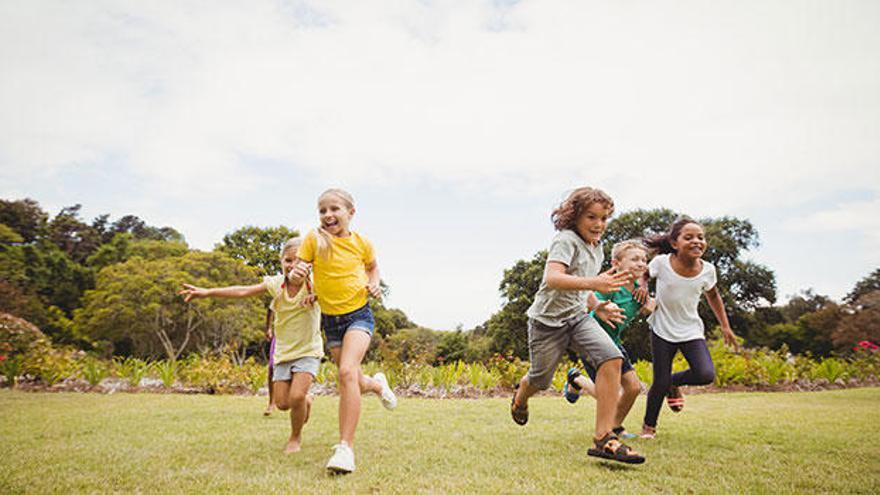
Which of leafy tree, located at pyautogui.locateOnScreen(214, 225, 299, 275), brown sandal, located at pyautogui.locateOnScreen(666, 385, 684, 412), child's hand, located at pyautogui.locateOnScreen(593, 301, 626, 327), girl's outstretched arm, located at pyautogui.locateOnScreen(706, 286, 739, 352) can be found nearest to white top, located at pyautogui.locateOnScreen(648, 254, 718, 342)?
girl's outstretched arm, located at pyautogui.locateOnScreen(706, 286, 739, 352)

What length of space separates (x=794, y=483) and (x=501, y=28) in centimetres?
708

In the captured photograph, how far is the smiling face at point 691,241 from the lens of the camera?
4.54 metres

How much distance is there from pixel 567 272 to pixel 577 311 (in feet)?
1.23

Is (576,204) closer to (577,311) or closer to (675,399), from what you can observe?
(577,311)

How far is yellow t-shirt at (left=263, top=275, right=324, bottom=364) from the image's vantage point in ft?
14.9

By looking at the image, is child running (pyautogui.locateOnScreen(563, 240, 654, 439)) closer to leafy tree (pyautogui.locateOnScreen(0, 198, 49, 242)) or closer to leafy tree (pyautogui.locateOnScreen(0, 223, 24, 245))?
leafy tree (pyautogui.locateOnScreen(0, 223, 24, 245))

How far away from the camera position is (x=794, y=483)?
123 inches

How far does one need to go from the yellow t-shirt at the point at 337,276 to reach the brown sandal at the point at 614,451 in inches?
76.7

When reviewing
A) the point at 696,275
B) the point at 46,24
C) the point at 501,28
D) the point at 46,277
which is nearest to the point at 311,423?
the point at 696,275

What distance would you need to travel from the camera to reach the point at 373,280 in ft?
13.7

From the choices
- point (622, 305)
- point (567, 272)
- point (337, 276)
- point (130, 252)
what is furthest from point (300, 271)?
point (130, 252)

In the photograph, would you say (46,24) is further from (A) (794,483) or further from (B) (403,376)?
(A) (794,483)

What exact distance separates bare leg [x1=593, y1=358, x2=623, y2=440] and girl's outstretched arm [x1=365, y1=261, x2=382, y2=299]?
1677 millimetres

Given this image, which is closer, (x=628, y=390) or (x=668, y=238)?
(x=628, y=390)
